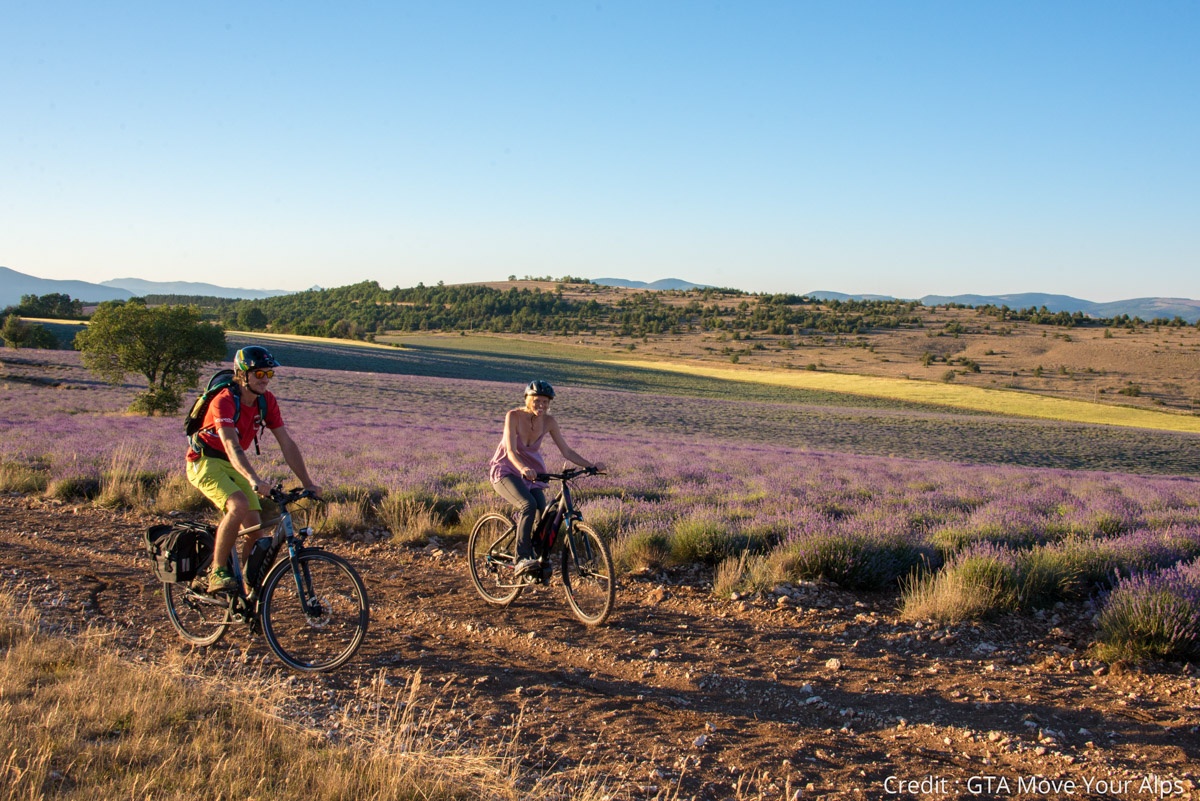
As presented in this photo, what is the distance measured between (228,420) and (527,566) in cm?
269

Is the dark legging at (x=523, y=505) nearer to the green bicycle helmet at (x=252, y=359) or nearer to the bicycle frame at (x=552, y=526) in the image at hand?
the bicycle frame at (x=552, y=526)

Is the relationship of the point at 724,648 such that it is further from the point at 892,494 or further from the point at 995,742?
the point at 892,494

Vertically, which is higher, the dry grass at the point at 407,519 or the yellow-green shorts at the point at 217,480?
the yellow-green shorts at the point at 217,480

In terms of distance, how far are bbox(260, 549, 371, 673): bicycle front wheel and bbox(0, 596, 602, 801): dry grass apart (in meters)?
0.63

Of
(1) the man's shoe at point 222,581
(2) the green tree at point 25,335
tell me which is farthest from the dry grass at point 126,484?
(2) the green tree at point 25,335

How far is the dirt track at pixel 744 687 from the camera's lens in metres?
4.16

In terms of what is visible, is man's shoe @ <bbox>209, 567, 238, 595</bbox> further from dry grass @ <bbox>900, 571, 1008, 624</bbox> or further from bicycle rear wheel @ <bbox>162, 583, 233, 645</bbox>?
dry grass @ <bbox>900, 571, 1008, 624</bbox>

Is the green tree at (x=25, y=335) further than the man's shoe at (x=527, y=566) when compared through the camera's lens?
Yes

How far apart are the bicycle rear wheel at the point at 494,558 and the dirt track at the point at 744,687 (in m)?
0.18

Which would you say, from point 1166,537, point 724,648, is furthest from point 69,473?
point 1166,537

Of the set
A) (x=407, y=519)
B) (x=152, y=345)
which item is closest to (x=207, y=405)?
(x=407, y=519)

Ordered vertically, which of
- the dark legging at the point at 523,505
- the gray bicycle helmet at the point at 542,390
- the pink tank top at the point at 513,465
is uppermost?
the gray bicycle helmet at the point at 542,390

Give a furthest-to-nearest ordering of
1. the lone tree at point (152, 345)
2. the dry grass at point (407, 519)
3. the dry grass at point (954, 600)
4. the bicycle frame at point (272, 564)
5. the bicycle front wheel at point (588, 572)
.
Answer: the lone tree at point (152, 345) → the dry grass at point (407, 519) → the dry grass at point (954, 600) → the bicycle front wheel at point (588, 572) → the bicycle frame at point (272, 564)

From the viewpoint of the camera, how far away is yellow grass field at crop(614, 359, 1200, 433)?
49.7 m
